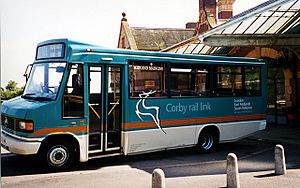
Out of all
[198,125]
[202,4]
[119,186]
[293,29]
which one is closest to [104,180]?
[119,186]

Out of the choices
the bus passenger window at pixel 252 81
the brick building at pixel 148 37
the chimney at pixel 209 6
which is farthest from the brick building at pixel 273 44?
the brick building at pixel 148 37

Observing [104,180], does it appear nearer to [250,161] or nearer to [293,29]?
[250,161]

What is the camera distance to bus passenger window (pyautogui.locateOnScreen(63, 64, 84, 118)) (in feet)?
27.6

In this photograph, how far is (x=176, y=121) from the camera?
1038cm

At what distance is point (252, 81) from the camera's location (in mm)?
12508

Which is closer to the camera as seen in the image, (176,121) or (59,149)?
(59,149)

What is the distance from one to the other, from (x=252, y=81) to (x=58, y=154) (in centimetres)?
756

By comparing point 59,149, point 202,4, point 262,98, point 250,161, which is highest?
point 202,4

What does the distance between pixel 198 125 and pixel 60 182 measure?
507 centimetres

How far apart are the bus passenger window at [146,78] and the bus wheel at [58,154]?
2.24m

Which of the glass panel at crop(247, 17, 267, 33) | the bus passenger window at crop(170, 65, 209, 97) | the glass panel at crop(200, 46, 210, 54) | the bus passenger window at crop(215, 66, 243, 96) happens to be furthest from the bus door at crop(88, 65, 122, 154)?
the glass panel at crop(200, 46, 210, 54)

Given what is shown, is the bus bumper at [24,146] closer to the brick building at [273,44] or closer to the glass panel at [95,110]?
the glass panel at [95,110]

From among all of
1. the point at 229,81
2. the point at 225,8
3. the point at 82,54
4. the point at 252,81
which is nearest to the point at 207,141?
the point at 229,81

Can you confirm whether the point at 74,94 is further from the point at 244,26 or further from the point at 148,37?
the point at 148,37
